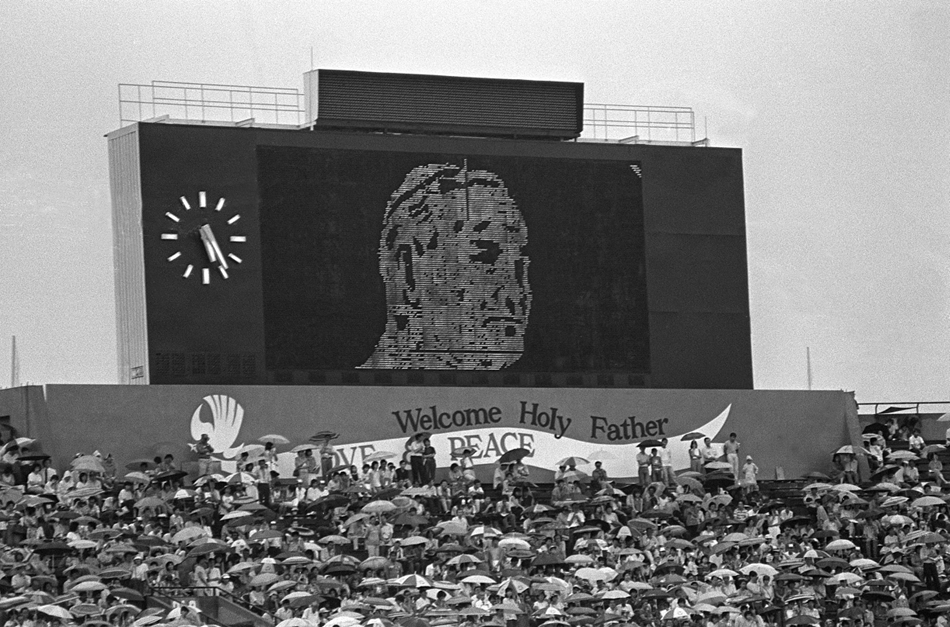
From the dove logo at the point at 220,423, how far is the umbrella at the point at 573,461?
4957mm

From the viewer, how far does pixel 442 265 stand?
3603cm

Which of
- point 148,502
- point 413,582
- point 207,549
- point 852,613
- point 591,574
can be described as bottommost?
point 852,613

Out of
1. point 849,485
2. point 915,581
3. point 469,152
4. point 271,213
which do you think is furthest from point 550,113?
point 915,581

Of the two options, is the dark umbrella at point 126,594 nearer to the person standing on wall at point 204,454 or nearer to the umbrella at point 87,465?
the umbrella at point 87,465

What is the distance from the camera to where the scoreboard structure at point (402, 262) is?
35406 mm

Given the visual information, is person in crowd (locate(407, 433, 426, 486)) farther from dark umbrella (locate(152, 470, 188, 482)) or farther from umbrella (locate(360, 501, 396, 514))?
dark umbrella (locate(152, 470, 188, 482))

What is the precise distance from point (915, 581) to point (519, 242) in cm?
827

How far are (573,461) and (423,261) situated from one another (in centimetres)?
382

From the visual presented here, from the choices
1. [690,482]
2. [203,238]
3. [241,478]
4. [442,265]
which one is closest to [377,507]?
[241,478]

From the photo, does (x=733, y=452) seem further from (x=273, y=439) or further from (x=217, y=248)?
(x=217, y=248)

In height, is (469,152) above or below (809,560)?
above

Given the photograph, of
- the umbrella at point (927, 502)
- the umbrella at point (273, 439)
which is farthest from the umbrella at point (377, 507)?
the umbrella at point (927, 502)

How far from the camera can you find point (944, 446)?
3806 centimetres

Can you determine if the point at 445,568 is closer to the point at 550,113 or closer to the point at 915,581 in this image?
the point at 915,581
